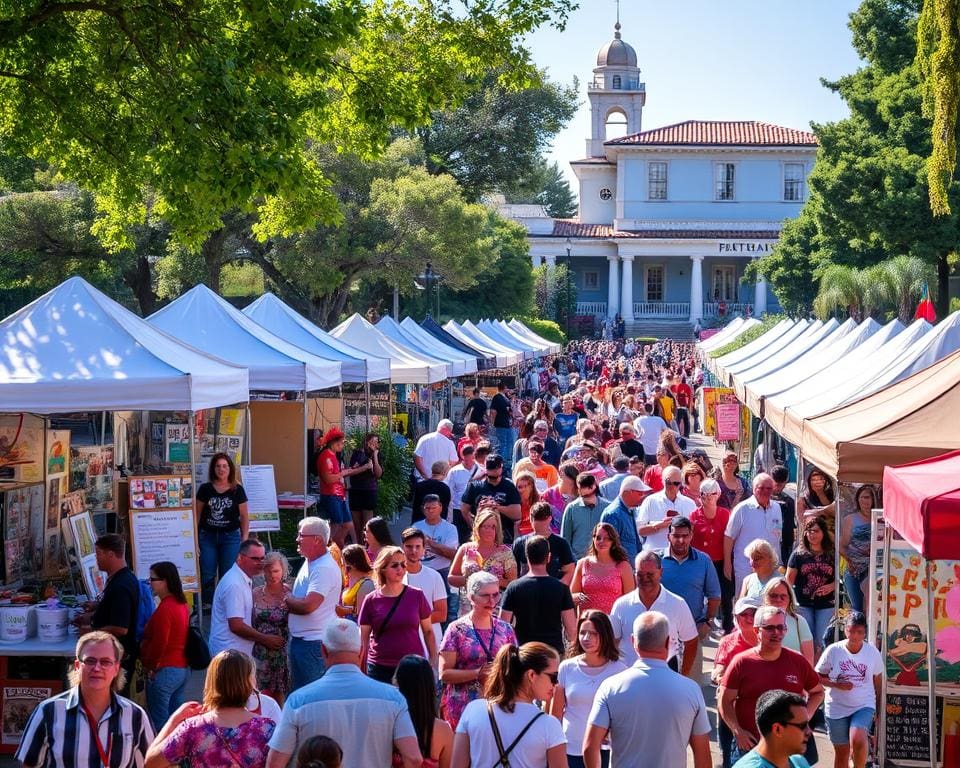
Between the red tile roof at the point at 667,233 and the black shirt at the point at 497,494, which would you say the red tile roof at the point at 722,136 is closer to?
the red tile roof at the point at 667,233

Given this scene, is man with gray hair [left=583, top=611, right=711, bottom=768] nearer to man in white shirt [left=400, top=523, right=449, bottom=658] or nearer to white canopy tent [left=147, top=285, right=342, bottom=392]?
man in white shirt [left=400, top=523, right=449, bottom=658]

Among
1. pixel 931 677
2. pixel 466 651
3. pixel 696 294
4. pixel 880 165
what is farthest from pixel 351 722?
pixel 696 294

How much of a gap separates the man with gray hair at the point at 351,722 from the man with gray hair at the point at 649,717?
34.7 inches

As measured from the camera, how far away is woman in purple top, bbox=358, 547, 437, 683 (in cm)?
729

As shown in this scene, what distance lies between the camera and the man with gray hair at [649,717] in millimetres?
5734

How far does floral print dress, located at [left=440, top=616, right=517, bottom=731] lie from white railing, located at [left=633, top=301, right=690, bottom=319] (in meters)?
68.8

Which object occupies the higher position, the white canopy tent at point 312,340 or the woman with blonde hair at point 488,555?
the white canopy tent at point 312,340

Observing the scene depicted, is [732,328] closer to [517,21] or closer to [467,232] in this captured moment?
[467,232]

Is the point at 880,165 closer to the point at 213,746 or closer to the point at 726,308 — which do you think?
the point at 213,746

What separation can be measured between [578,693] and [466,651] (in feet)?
A: 2.03

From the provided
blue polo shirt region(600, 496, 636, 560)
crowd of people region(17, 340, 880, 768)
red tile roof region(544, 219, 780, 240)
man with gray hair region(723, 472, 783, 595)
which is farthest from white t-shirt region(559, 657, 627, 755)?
red tile roof region(544, 219, 780, 240)

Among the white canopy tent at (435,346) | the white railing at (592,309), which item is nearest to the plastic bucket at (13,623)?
the white canopy tent at (435,346)

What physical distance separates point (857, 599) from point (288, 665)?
396 cm

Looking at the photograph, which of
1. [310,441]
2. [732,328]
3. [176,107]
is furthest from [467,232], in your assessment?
[176,107]
